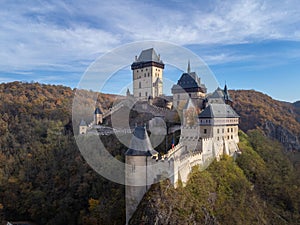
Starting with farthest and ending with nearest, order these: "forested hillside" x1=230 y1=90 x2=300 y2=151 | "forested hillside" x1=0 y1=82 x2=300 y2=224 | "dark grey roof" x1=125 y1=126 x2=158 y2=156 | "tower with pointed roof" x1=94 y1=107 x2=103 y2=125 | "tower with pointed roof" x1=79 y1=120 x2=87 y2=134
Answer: "forested hillside" x1=230 y1=90 x2=300 y2=151
"tower with pointed roof" x1=94 y1=107 x2=103 y2=125
"tower with pointed roof" x1=79 y1=120 x2=87 y2=134
"forested hillside" x1=0 y1=82 x2=300 y2=224
"dark grey roof" x1=125 y1=126 x2=158 y2=156

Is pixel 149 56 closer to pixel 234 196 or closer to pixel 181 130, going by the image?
pixel 181 130

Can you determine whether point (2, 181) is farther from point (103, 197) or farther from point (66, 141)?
point (103, 197)

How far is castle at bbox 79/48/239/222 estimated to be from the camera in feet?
71.2

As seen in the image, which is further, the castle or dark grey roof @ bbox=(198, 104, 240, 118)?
dark grey roof @ bbox=(198, 104, 240, 118)

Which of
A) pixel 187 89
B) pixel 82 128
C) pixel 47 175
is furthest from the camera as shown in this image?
pixel 82 128

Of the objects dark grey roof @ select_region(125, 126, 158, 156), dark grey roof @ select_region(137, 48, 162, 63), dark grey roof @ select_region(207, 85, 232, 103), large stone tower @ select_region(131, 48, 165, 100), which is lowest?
dark grey roof @ select_region(125, 126, 158, 156)

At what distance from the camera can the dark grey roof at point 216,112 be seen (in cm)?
3083

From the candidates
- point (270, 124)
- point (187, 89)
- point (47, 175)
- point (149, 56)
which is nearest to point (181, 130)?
point (187, 89)

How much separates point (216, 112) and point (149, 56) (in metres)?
22.7

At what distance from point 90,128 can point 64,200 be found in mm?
13264

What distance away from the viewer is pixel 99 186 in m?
31.8

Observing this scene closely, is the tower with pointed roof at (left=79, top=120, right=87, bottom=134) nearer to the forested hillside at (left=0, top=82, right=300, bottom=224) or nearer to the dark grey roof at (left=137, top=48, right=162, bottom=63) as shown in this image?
the forested hillside at (left=0, top=82, right=300, bottom=224)

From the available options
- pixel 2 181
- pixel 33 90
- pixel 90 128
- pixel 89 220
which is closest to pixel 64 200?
pixel 89 220

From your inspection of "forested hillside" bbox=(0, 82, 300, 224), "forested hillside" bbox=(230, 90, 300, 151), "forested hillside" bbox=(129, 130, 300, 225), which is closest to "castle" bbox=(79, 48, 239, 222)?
"forested hillside" bbox=(129, 130, 300, 225)
